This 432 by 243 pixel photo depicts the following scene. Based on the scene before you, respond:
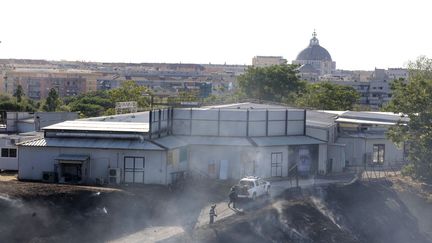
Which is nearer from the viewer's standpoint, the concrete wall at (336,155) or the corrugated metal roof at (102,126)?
the corrugated metal roof at (102,126)

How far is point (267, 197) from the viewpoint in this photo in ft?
120

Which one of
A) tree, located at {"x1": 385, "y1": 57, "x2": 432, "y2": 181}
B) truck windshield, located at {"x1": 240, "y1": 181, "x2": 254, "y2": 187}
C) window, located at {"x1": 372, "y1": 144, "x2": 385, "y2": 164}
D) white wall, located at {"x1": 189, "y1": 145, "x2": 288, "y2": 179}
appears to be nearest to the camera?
truck windshield, located at {"x1": 240, "y1": 181, "x2": 254, "y2": 187}

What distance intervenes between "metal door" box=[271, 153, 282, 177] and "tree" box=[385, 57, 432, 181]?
27.1 feet

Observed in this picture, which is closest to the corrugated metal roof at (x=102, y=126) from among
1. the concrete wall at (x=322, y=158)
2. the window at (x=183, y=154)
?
the window at (x=183, y=154)

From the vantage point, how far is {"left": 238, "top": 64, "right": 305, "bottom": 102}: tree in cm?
8144

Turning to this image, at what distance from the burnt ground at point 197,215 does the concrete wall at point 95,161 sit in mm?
1196

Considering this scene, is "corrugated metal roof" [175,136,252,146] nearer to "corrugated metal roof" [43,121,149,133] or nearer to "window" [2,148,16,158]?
"corrugated metal roof" [43,121,149,133]

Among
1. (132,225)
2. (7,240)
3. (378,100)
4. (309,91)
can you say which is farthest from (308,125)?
(378,100)

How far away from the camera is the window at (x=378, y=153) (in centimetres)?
4888

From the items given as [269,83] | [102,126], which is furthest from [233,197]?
[269,83]

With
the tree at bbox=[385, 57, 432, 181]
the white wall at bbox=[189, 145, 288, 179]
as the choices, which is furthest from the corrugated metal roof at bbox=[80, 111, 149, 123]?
the tree at bbox=[385, 57, 432, 181]

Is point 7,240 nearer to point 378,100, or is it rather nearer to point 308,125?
point 308,125

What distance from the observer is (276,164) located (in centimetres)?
4200

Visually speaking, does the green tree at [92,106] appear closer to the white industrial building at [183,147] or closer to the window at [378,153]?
the white industrial building at [183,147]
